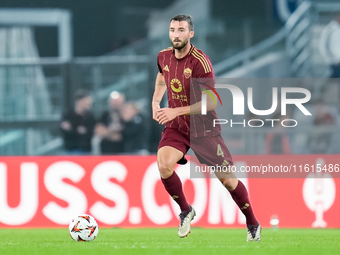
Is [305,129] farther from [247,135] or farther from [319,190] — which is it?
[319,190]

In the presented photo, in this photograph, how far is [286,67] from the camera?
12.4 m

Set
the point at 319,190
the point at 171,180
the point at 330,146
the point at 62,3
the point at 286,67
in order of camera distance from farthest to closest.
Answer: the point at 62,3
the point at 286,67
the point at 330,146
the point at 319,190
the point at 171,180

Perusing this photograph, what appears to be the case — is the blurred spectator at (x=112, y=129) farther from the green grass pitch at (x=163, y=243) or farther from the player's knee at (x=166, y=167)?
the player's knee at (x=166, y=167)

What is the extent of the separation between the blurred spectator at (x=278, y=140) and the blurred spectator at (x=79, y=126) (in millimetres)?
2747

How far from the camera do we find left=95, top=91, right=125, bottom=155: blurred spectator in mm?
9742

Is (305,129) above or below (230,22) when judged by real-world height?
below

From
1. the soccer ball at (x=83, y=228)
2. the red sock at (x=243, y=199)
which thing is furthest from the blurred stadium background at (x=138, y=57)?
the red sock at (x=243, y=199)

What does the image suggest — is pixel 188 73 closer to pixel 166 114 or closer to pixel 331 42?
pixel 166 114

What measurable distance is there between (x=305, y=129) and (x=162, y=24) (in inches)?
215

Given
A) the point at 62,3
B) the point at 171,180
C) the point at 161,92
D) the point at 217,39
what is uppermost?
the point at 62,3

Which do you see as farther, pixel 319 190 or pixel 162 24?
pixel 162 24

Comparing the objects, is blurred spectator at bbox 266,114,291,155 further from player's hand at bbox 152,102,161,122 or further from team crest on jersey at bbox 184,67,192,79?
team crest on jersey at bbox 184,67,192,79

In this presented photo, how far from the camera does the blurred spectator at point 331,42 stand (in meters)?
12.0

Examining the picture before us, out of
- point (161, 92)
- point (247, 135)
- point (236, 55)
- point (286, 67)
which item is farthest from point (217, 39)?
point (161, 92)
